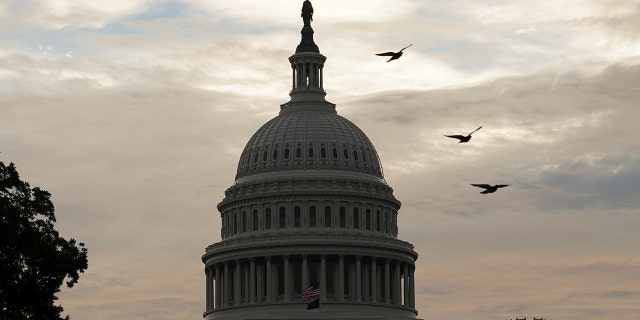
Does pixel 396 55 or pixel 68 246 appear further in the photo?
pixel 68 246

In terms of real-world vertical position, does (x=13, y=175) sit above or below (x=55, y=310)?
above

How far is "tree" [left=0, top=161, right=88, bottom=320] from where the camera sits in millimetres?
124500

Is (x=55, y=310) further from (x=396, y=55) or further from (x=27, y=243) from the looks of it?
(x=396, y=55)

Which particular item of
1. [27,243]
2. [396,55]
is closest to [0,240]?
[27,243]

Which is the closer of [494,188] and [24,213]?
[494,188]

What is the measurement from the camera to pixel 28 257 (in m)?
125

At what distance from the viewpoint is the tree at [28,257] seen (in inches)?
4902

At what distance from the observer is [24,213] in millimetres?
127250

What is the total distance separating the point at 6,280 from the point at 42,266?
2.29 meters

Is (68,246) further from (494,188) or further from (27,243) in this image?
(494,188)

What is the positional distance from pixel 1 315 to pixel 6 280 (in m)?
3.90

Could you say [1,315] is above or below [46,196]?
below

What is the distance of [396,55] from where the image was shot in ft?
316

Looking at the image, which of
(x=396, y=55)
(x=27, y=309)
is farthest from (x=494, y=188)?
(x=27, y=309)
